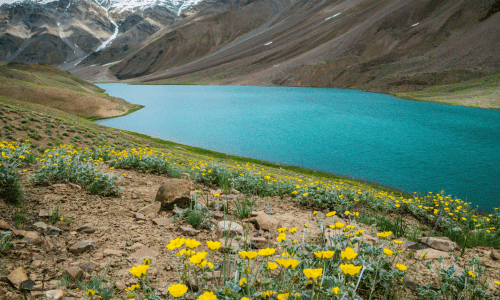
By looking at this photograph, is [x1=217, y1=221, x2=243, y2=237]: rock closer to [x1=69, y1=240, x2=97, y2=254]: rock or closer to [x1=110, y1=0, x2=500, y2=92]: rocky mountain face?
[x1=69, y1=240, x2=97, y2=254]: rock

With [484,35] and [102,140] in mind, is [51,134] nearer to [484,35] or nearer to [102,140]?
[102,140]

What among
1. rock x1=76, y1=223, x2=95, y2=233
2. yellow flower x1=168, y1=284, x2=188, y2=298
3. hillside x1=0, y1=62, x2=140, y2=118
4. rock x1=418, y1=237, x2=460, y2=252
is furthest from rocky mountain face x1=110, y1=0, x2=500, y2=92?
yellow flower x1=168, y1=284, x2=188, y2=298

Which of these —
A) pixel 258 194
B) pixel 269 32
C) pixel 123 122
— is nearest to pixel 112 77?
pixel 269 32

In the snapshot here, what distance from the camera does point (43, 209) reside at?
166 inches

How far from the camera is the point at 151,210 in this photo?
4.72 meters

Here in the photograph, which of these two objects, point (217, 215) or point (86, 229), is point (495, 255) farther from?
point (86, 229)

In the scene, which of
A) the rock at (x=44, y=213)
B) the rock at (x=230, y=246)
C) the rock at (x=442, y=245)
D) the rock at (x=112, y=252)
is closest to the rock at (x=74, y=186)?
the rock at (x=44, y=213)

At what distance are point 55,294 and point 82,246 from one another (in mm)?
950

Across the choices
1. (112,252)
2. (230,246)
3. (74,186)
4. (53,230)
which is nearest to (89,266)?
(112,252)

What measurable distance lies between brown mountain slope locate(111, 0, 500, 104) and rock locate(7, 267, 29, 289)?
8235 centimetres

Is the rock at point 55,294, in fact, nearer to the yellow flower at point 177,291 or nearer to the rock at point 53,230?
the rock at point 53,230

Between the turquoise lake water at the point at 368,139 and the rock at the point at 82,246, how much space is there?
1724 centimetres

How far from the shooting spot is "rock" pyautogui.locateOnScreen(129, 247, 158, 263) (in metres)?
3.25

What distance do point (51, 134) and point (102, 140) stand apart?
9.40ft
